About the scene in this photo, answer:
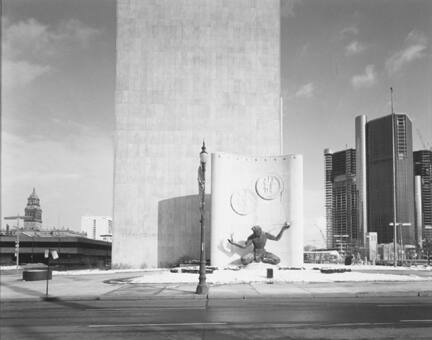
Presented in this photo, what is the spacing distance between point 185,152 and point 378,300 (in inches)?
1755

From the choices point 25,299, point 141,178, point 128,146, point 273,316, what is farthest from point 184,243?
point 273,316

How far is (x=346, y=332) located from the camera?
520 inches

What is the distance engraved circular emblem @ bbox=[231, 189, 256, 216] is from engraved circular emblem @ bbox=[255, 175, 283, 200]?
983mm

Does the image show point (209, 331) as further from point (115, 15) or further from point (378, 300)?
point (115, 15)

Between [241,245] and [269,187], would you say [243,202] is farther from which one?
[241,245]

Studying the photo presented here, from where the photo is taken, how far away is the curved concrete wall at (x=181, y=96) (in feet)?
210

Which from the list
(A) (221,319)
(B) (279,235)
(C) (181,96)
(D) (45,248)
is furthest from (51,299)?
(D) (45,248)

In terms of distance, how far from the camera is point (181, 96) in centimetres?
6562

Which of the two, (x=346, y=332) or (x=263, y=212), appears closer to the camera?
(x=346, y=332)

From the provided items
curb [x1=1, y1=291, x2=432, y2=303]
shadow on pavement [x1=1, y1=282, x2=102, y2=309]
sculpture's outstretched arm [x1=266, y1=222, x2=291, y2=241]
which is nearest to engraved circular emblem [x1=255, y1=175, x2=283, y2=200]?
sculpture's outstretched arm [x1=266, y1=222, x2=291, y2=241]

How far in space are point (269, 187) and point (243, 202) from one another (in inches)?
126

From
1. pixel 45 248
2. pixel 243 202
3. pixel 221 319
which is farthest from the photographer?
pixel 45 248

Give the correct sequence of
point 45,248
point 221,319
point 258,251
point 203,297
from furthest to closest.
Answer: point 45,248, point 258,251, point 203,297, point 221,319

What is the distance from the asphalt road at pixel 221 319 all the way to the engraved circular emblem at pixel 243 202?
96.4ft
